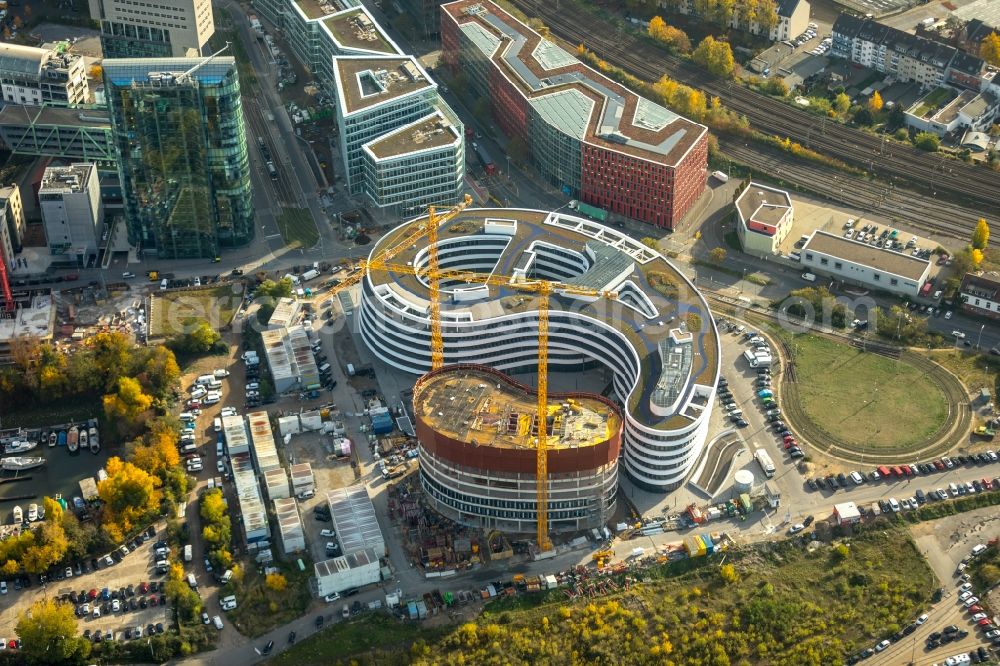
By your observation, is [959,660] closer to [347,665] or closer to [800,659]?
[800,659]

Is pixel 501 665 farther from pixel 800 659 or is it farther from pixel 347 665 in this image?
pixel 800 659

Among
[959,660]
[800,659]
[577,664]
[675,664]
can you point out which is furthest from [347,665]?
[959,660]

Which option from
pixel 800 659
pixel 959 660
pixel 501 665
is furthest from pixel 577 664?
pixel 959 660

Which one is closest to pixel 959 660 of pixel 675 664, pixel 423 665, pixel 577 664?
pixel 675 664

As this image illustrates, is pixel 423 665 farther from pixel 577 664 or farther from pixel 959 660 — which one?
pixel 959 660

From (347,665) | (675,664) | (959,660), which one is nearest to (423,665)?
(347,665)

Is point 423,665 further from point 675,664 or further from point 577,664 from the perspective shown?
point 675,664
